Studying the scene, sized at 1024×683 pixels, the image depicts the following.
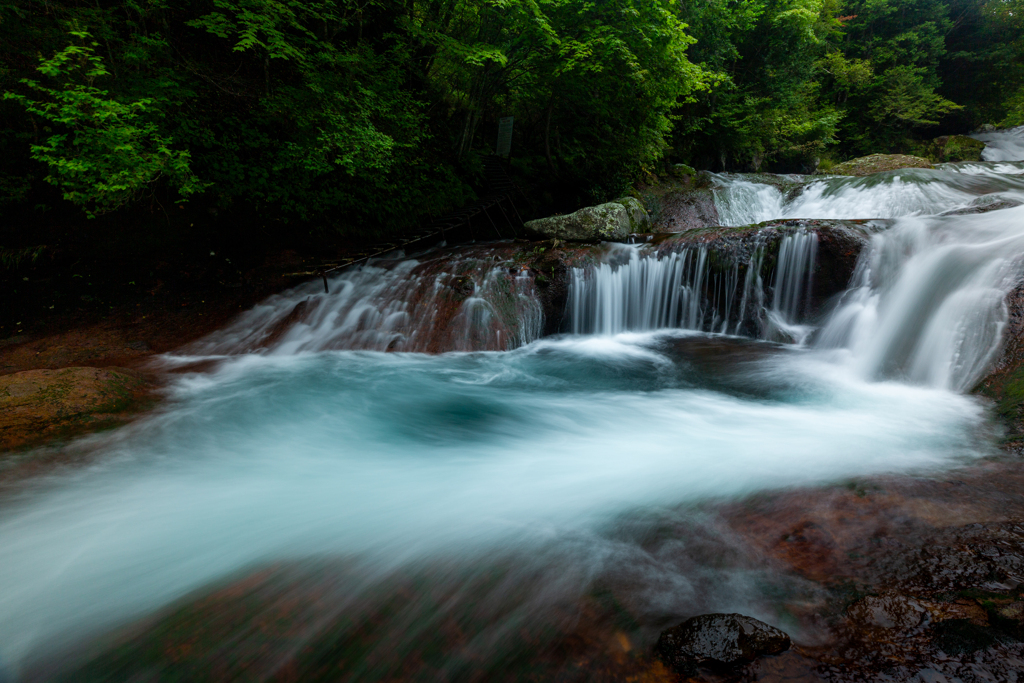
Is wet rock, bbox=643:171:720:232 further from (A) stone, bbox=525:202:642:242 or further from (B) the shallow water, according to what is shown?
(B) the shallow water

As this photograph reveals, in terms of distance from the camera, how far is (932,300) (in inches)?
200

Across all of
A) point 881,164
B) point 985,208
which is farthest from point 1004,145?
point 985,208

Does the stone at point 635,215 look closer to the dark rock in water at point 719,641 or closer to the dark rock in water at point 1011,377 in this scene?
the dark rock in water at point 1011,377

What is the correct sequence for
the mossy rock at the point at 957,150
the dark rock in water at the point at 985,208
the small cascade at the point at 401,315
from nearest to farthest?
the dark rock in water at the point at 985,208 < the small cascade at the point at 401,315 < the mossy rock at the point at 957,150

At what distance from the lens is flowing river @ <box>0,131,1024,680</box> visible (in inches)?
87.4

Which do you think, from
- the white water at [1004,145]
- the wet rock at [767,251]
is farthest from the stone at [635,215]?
the white water at [1004,145]

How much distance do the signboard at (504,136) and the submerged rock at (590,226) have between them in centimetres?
366

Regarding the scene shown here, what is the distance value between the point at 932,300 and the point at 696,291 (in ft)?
9.15

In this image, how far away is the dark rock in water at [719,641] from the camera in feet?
5.02

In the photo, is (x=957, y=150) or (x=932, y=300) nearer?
(x=932, y=300)

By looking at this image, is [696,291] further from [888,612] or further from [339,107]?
[339,107]

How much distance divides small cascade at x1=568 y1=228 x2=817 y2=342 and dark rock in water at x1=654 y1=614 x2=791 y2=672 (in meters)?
5.75

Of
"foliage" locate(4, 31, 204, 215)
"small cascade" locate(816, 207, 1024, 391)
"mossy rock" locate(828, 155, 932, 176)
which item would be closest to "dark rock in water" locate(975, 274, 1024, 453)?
"small cascade" locate(816, 207, 1024, 391)

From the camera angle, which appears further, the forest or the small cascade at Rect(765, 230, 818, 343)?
the small cascade at Rect(765, 230, 818, 343)
